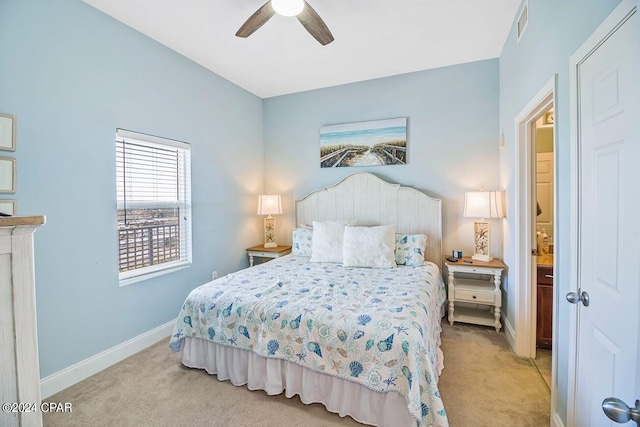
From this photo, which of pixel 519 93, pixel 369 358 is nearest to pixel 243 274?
pixel 369 358

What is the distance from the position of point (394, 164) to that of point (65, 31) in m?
3.26

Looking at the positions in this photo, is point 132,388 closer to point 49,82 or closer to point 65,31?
point 49,82

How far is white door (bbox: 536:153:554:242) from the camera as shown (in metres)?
3.21

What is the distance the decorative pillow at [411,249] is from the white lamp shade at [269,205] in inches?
66.2

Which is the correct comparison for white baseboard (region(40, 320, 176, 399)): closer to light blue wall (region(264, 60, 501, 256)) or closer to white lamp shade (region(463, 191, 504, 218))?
light blue wall (region(264, 60, 501, 256))

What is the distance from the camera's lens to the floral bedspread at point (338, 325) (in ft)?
5.06

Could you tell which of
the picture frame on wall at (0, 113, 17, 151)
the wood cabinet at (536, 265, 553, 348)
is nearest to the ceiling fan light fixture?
the picture frame on wall at (0, 113, 17, 151)

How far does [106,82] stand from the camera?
232 centimetres

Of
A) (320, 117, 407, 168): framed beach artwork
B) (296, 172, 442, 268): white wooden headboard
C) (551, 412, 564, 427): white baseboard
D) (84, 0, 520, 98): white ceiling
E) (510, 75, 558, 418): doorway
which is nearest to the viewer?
(551, 412, 564, 427): white baseboard

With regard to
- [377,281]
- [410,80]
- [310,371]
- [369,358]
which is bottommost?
[310,371]

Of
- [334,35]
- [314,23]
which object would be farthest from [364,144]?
[314,23]

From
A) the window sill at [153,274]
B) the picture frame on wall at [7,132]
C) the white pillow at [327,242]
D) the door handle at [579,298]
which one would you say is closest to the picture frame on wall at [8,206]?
the picture frame on wall at [7,132]

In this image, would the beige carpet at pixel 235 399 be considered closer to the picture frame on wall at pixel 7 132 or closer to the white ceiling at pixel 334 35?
the picture frame on wall at pixel 7 132

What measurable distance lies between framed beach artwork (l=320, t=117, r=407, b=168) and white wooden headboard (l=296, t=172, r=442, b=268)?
26 cm
